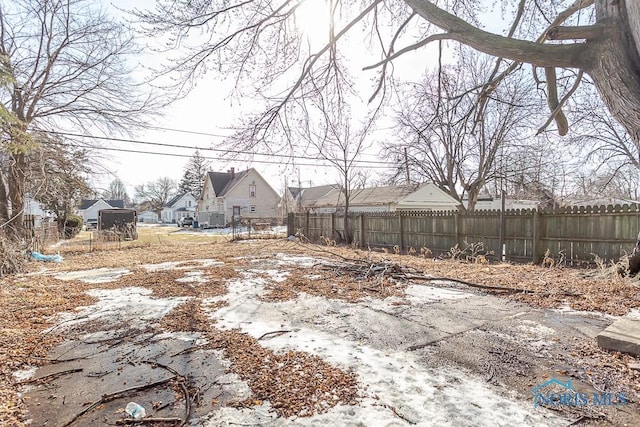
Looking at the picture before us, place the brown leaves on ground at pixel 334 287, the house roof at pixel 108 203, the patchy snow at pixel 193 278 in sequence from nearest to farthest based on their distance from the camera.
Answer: the brown leaves on ground at pixel 334 287 < the patchy snow at pixel 193 278 < the house roof at pixel 108 203

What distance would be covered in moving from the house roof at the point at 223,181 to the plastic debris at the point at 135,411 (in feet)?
110

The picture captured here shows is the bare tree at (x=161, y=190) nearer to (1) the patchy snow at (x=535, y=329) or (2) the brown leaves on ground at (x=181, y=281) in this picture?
(2) the brown leaves on ground at (x=181, y=281)

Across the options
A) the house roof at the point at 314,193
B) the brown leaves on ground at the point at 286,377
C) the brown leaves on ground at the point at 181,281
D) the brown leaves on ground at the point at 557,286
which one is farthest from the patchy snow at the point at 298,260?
the house roof at the point at 314,193

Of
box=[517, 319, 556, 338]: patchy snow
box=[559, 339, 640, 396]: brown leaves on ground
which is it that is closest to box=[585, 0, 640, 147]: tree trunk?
box=[559, 339, 640, 396]: brown leaves on ground

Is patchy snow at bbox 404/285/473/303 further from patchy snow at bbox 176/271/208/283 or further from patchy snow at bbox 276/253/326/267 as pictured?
patchy snow at bbox 176/271/208/283

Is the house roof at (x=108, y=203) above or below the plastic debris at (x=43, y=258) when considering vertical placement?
above

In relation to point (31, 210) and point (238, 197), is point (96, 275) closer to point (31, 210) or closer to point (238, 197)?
point (31, 210)

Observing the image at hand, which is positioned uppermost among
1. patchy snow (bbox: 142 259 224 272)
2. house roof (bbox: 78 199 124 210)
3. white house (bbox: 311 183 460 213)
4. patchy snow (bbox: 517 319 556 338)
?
house roof (bbox: 78 199 124 210)

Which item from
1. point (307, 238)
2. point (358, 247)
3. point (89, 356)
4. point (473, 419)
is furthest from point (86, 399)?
point (307, 238)

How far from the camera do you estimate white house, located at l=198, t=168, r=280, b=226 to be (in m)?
33.7

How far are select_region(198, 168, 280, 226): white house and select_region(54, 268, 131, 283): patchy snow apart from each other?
23.5m

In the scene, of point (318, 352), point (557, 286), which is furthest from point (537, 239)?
point (318, 352)

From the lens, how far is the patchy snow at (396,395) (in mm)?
2059

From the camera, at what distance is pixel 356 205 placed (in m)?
21.3
